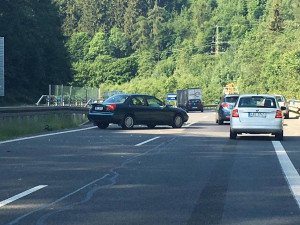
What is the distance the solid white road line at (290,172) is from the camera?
36.6 feet

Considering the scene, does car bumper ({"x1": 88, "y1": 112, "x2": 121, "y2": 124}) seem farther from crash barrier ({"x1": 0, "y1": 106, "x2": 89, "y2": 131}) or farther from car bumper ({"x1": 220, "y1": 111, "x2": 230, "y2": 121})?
car bumper ({"x1": 220, "y1": 111, "x2": 230, "y2": 121})

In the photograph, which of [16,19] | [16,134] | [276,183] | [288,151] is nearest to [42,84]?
[16,19]

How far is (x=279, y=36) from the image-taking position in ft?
486

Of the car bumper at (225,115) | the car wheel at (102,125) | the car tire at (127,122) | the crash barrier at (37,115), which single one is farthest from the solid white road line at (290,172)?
the car bumper at (225,115)

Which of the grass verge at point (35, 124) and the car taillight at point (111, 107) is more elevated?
the car taillight at point (111, 107)

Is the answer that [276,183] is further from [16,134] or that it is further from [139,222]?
[16,134]

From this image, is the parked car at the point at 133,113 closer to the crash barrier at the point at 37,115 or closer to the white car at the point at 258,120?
the crash barrier at the point at 37,115

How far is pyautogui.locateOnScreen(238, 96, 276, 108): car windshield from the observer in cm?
2323

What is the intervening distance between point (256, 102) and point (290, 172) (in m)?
10.2

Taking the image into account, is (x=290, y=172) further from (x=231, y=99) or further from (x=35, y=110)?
(x=231, y=99)

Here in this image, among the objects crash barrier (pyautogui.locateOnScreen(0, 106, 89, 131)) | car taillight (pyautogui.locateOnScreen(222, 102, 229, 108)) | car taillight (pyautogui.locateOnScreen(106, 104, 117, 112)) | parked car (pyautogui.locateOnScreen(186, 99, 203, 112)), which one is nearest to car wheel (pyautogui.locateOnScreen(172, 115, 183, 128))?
car taillight (pyautogui.locateOnScreen(106, 104, 117, 112))

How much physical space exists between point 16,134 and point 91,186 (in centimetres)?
1380

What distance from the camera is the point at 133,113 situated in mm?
29297

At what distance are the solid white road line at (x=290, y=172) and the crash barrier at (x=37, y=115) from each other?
10.5 metres
